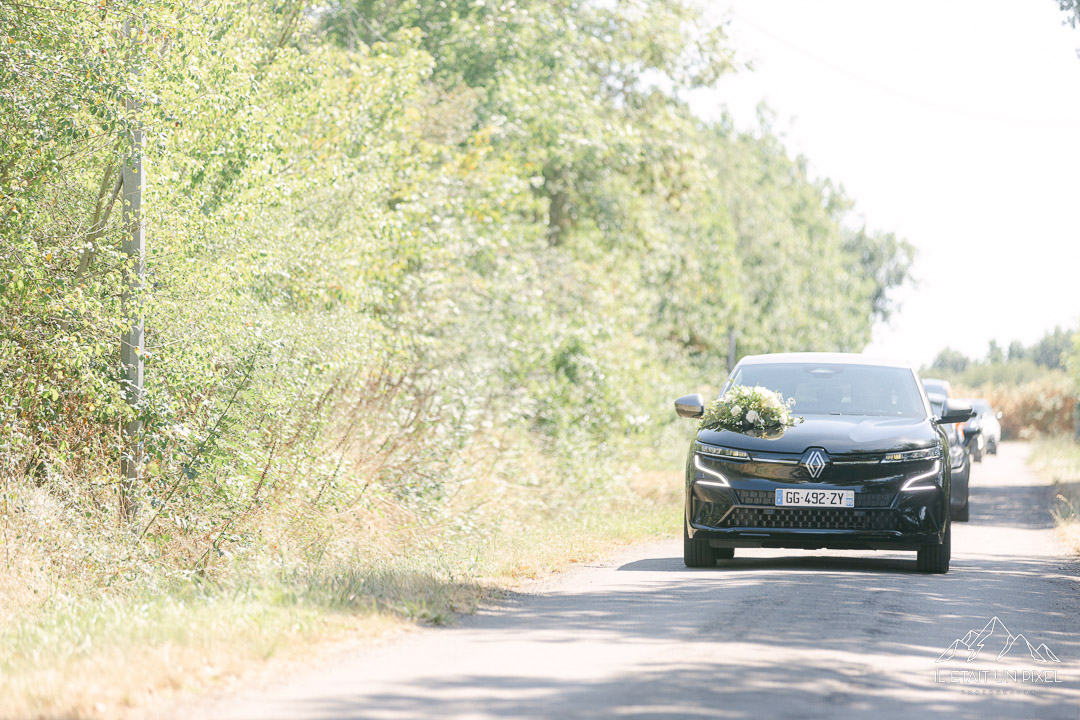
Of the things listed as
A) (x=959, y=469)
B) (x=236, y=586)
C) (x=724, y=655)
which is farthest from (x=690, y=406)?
(x=959, y=469)

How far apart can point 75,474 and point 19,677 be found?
557 centimetres

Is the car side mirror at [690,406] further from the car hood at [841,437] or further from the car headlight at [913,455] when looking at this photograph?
the car headlight at [913,455]

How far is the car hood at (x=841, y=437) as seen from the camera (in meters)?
10.8

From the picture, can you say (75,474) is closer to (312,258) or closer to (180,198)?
(180,198)

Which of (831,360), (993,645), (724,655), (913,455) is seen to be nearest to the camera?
(724,655)

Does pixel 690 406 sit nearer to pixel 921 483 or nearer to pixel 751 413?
pixel 751 413

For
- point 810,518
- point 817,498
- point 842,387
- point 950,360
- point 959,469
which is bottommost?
point 950,360

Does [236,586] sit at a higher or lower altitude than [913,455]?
lower

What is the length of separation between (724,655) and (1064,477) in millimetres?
24724

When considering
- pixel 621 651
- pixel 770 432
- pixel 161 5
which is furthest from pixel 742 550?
pixel 161 5

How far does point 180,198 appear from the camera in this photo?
38.7 feet

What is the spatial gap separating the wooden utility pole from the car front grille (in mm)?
4994

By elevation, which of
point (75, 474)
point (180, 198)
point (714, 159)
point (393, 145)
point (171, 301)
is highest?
point (714, 159)

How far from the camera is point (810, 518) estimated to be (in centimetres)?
1074
